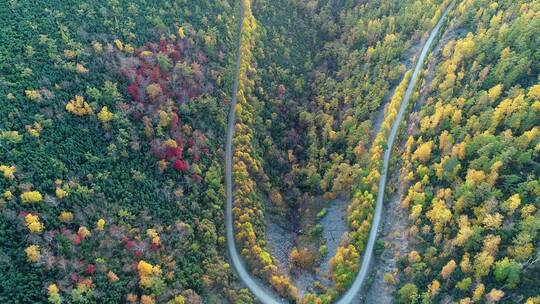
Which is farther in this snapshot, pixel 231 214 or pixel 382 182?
pixel 382 182

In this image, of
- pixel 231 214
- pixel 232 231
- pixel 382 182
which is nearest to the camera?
A: pixel 232 231

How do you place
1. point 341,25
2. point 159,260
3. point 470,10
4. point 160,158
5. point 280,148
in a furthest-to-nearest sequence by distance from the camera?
point 341,25, point 470,10, point 280,148, point 160,158, point 159,260

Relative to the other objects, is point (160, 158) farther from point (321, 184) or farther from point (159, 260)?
point (321, 184)

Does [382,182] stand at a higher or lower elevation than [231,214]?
higher

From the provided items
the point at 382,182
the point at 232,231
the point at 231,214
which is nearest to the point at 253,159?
the point at 231,214

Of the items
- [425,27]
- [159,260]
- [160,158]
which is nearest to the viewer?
[159,260]

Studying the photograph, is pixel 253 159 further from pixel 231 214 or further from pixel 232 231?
pixel 232 231

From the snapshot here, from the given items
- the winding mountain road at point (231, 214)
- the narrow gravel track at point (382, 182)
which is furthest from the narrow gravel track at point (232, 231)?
the narrow gravel track at point (382, 182)

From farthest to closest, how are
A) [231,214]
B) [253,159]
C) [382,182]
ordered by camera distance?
1. [253,159]
2. [382,182]
3. [231,214]

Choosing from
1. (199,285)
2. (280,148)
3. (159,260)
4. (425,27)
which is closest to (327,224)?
(280,148)

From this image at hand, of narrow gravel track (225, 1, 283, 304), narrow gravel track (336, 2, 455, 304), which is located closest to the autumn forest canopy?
narrow gravel track (336, 2, 455, 304)
